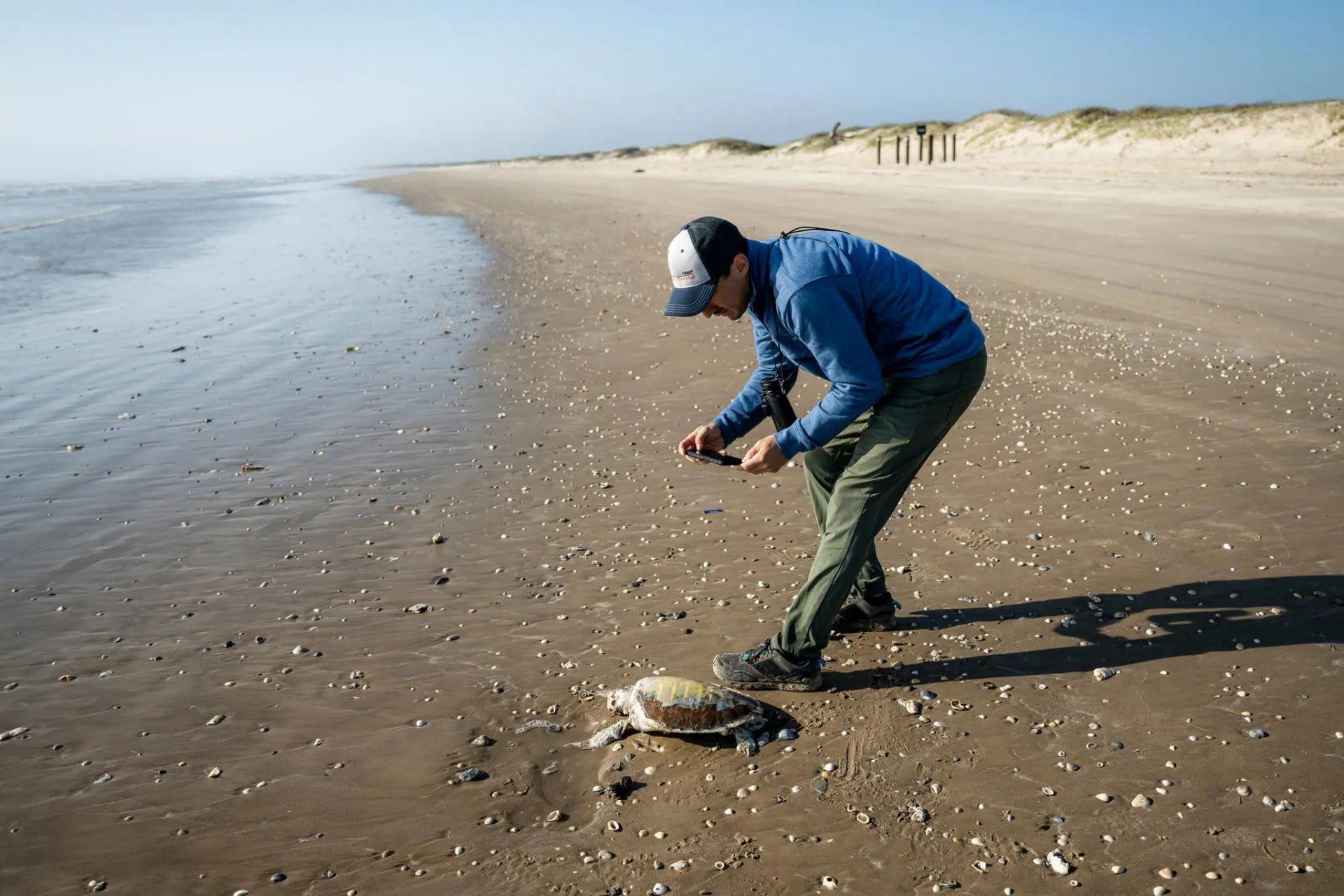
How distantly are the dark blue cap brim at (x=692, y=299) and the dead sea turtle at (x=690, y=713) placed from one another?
4.99 ft

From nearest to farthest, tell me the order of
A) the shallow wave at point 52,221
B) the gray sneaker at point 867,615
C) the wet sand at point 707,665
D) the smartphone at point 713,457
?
the wet sand at point 707,665 → the smartphone at point 713,457 → the gray sneaker at point 867,615 → the shallow wave at point 52,221

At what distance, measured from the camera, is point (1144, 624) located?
4.67 m

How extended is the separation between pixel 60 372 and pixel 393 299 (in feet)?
16.4

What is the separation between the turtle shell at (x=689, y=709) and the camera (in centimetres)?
386

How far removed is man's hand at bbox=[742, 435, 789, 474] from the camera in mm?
3852

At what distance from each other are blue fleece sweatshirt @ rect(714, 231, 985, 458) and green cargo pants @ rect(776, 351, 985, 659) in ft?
0.33

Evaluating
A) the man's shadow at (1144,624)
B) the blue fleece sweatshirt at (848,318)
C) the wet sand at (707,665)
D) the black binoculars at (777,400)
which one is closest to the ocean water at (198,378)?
the wet sand at (707,665)

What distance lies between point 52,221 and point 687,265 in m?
37.0

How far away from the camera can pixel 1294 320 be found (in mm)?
10281

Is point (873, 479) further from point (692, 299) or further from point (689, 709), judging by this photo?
point (689, 709)

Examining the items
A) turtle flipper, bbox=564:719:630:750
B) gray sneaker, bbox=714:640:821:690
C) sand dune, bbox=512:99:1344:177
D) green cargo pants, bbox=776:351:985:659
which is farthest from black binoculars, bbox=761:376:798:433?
sand dune, bbox=512:99:1344:177

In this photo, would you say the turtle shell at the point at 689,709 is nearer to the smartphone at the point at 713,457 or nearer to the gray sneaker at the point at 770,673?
the gray sneaker at the point at 770,673

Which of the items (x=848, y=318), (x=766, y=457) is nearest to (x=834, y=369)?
(x=848, y=318)

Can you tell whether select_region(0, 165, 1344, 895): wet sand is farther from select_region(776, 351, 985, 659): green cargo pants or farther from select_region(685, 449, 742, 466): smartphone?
select_region(685, 449, 742, 466): smartphone
